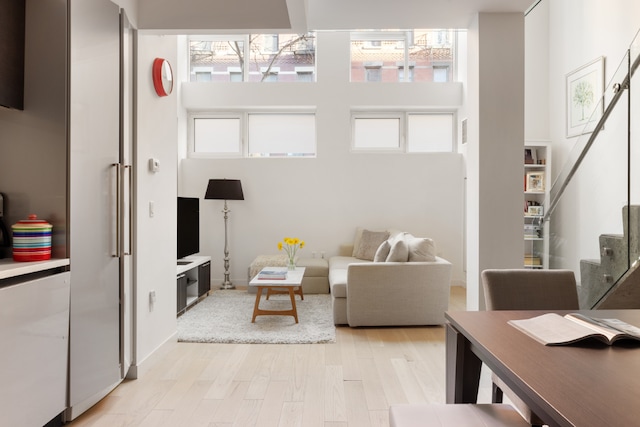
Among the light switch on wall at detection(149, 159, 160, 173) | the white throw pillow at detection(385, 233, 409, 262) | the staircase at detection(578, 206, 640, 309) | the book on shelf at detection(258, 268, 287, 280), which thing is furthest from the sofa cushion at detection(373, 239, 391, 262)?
the light switch on wall at detection(149, 159, 160, 173)

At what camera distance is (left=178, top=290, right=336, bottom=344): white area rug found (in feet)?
11.7

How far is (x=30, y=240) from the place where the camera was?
193 centimetres

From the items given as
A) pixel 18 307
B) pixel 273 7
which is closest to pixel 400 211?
pixel 273 7

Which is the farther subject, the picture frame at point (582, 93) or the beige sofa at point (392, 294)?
the picture frame at point (582, 93)

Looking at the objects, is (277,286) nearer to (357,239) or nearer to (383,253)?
(383,253)

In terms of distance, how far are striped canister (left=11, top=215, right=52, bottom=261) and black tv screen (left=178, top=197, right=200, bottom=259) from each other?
2881mm

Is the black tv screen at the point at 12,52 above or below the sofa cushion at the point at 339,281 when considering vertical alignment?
above

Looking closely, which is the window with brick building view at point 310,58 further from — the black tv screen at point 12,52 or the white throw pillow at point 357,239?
the black tv screen at point 12,52

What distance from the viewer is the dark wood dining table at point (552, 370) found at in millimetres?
828

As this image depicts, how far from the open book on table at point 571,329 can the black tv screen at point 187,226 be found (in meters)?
4.12

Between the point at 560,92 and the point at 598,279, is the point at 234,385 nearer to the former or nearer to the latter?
the point at 598,279

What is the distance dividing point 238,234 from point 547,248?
414 cm

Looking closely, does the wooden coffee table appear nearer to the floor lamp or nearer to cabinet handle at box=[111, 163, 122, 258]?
cabinet handle at box=[111, 163, 122, 258]

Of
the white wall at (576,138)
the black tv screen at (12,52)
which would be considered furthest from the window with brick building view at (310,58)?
the black tv screen at (12,52)
